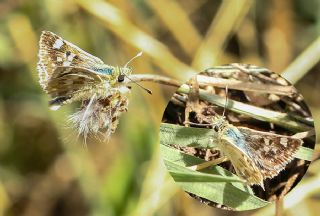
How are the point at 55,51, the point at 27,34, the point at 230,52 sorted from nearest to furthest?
the point at 55,51 → the point at 27,34 → the point at 230,52

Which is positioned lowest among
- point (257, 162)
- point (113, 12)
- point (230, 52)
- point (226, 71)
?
point (257, 162)

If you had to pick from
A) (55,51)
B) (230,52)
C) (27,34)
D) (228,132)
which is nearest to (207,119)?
(228,132)

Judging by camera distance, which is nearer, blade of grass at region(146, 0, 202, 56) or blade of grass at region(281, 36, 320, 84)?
blade of grass at region(281, 36, 320, 84)

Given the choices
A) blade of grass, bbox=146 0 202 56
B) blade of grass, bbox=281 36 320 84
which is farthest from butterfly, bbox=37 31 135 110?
blade of grass, bbox=146 0 202 56

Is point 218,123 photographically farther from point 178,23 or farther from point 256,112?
point 178,23

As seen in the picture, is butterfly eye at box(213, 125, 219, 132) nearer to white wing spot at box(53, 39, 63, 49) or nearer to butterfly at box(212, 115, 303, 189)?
butterfly at box(212, 115, 303, 189)

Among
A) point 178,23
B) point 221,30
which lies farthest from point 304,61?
point 178,23

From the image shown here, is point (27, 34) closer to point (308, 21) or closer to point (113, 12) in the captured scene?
point (113, 12)
